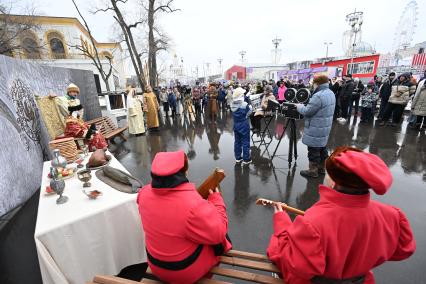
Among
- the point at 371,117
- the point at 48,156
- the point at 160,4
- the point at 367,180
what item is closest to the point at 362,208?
the point at 367,180

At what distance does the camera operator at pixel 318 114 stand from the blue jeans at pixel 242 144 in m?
1.31

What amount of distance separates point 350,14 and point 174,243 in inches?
1160

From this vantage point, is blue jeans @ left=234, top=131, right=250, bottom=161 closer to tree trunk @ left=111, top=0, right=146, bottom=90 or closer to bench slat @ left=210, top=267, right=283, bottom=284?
bench slat @ left=210, top=267, right=283, bottom=284

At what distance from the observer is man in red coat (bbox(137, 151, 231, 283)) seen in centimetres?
135

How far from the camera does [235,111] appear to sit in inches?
189

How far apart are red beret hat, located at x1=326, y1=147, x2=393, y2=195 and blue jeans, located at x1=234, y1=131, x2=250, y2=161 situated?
3.71m

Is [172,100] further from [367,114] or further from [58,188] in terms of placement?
[58,188]

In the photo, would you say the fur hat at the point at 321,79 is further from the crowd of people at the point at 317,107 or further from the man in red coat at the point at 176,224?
the man in red coat at the point at 176,224

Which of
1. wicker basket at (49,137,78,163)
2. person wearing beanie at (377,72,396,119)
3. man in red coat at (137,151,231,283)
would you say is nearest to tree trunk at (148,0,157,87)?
wicker basket at (49,137,78,163)

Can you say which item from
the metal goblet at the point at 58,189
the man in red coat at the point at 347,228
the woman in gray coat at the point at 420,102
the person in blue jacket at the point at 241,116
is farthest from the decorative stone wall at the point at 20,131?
the woman in gray coat at the point at 420,102

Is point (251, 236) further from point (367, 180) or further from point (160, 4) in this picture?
point (160, 4)

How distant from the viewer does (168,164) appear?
4.57ft

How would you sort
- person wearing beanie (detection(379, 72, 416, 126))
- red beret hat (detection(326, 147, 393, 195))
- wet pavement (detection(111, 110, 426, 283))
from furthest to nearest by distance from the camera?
person wearing beanie (detection(379, 72, 416, 126)) → wet pavement (detection(111, 110, 426, 283)) → red beret hat (detection(326, 147, 393, 195))

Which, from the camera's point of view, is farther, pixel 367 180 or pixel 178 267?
pixel 178 267
